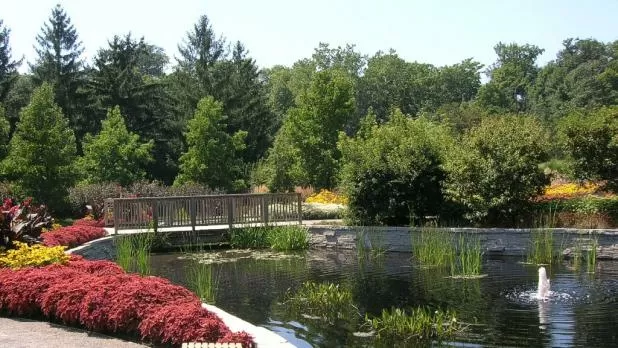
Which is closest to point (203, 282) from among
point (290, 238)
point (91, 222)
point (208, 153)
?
point (290, 238)

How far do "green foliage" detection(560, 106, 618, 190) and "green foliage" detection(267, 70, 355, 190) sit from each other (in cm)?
1300

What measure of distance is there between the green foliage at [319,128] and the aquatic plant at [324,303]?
57.6ft

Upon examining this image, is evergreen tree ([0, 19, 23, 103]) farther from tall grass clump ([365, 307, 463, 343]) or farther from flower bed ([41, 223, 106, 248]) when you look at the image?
tall grass clump ([365, 307, 463, 343])

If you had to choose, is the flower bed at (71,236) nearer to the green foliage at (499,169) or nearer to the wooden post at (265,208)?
the wooden post at (265,208)

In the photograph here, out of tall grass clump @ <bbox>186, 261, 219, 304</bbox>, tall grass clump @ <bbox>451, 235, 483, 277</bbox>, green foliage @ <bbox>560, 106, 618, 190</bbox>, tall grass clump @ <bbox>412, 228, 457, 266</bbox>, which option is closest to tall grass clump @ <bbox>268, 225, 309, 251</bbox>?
tall grass clump @ <bbox>186, 261, 219, 304</bbox>

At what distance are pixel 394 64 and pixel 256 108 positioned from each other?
2661cm

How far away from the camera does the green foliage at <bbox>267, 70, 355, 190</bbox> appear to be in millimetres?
28266

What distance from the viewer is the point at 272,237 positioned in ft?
60.1

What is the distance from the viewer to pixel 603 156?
51.4 feet

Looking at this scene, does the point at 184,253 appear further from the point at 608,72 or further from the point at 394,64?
the point at 394,64

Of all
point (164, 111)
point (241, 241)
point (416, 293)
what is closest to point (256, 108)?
point (164, 111)

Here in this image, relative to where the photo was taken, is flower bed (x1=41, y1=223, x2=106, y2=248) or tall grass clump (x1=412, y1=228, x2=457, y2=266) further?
flower bed (x1=41, y1=223, x2=106, y2=248)

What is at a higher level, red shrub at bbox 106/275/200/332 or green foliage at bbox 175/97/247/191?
green foliage at bbox 175/97/247/191

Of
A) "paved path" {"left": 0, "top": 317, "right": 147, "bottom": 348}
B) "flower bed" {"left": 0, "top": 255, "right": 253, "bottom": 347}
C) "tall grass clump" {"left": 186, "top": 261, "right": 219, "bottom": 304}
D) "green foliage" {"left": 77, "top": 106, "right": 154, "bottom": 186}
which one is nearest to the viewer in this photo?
"flower bed" {"left": 0, "top": 255, "right": 253, "bottom": 347}
